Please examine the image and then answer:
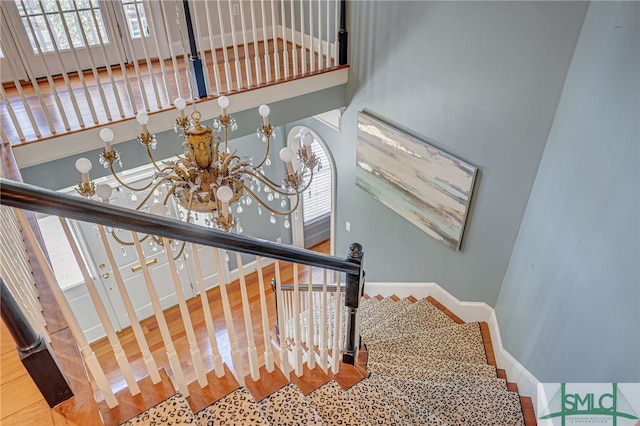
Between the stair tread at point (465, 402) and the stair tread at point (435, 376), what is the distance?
143 millimetres

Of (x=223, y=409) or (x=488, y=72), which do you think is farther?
(x=488, y=72)

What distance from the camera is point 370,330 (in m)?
3.92

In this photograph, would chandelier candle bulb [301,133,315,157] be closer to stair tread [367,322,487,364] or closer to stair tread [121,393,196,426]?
stair tread [121,393,196,426]

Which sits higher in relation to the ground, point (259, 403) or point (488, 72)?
point (488, 72)

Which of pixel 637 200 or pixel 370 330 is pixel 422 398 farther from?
pixel 637 200

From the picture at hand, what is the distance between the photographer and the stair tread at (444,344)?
3416 millimetres

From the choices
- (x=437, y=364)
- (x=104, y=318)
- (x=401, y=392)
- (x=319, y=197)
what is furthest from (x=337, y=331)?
(x=319, y=197)

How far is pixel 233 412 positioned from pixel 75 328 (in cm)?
67

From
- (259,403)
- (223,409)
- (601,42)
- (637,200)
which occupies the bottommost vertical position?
(259,403)

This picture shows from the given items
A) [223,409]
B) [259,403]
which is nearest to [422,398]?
[259,403]

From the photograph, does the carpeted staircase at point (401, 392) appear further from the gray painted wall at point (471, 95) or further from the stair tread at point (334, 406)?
the gray painted wall at point (471, 95)

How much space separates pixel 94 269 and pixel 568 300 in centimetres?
510

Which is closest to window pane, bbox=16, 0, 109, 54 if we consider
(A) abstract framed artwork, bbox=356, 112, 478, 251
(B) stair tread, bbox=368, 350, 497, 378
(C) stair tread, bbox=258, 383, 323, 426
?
(A) abstract framed artwork, bbox=356, 112, 478, 251

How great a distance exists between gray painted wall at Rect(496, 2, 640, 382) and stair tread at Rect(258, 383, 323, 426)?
1.29 meters
